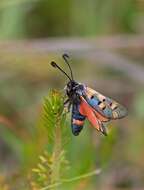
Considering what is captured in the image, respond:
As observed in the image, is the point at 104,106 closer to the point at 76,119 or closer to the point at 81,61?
the point at 76,119

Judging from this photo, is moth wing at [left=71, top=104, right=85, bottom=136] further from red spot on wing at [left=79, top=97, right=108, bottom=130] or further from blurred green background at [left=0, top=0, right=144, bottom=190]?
blurred green background at [left=0, top=0, right=144, bottom=190]

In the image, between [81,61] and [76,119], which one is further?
[81,61]

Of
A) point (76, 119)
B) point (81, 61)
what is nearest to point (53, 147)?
point (76, 119)

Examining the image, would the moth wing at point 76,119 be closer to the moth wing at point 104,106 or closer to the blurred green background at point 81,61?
the moth wing at point 104,106

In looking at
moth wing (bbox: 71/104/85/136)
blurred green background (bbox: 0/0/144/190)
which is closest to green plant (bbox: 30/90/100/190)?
moth wing (bbox: 71/104/85/136)

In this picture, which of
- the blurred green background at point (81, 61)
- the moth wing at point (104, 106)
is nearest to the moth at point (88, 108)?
the moth wing at point (104, 106)

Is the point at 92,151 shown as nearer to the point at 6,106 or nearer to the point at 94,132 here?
the point at 94,132

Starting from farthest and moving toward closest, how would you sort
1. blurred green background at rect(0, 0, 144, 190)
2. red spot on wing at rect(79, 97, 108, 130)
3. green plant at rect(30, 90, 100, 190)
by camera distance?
blurred green background at rect(0, 0, 144, 190) → red spot on wing at rect(79, 97, 108, 130) → green plant at rect(30, 90, 100, 190)
